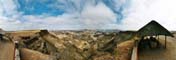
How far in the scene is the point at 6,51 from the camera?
140 feet

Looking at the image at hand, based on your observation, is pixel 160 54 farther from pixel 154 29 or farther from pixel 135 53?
pixel 154 29

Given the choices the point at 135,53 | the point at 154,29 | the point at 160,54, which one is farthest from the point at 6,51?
the point at 160,54

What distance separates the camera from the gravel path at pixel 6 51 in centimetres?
4026

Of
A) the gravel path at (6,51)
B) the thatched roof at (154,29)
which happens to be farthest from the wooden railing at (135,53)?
the gravel path at (6,51)

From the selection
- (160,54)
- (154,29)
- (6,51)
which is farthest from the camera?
(6,51)

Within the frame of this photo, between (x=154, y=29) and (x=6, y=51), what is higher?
(x=154, y=29)

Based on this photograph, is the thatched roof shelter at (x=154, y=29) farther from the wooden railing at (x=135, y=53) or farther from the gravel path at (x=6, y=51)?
the gravel path at (x=6, y=51)

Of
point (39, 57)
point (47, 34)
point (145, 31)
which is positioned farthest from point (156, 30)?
point (47, 34)

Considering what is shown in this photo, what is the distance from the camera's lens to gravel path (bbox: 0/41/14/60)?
4026cm

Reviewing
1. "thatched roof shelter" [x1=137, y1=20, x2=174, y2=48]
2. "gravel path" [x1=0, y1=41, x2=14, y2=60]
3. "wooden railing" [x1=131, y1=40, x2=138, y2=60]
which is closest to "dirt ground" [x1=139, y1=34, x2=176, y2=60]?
"wooden railing" [x1=131, y1=40, x2=138, y2=60]

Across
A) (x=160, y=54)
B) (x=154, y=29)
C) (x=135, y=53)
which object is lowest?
(x=160, y=54)

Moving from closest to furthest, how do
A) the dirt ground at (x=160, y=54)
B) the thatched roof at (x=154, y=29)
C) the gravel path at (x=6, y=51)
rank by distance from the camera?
the dirt ground at (x=160, y=54)
the gravel path at (x=6, y=51)
the thatched roof at (x=154, y=29)

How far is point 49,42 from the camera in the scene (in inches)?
1805

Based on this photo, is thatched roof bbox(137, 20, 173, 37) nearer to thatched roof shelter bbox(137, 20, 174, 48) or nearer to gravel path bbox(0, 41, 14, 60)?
thatched roof shelter bbox(137, 20, 174, 48)
